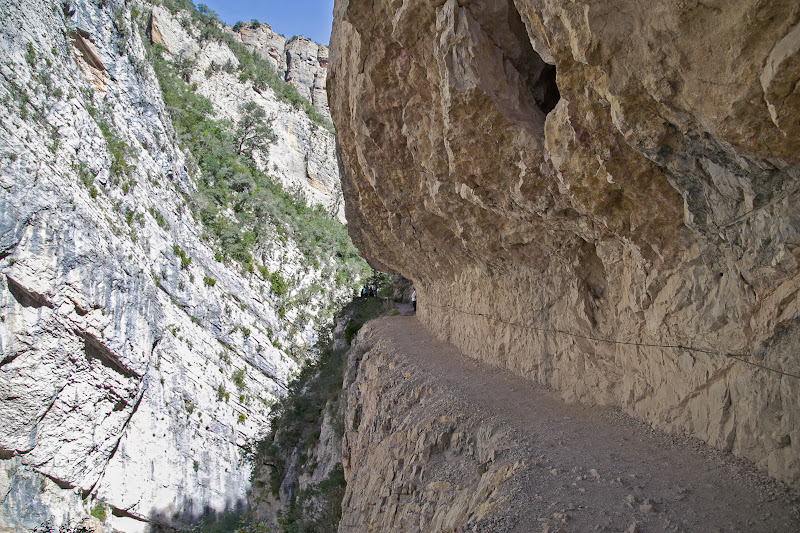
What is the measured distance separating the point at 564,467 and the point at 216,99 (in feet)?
120

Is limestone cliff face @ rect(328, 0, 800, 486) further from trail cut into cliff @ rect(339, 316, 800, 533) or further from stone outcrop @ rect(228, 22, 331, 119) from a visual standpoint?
stone outcrop @ rect(228, 22, 331, 119)

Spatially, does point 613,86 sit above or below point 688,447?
above

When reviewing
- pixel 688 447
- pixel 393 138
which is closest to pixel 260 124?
pixel 393 138

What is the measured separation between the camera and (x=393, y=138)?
20.6 feet

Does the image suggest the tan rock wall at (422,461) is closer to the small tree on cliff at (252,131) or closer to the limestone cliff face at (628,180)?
the limestone cliff face at (628,180)

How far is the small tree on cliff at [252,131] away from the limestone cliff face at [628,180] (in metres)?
28.3

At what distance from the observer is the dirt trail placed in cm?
229

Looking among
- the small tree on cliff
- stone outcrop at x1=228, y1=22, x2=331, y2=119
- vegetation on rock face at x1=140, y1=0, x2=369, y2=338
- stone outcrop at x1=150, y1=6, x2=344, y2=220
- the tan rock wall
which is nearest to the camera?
the tan rock wall

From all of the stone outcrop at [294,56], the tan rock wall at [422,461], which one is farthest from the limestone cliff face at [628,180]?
the stone outcrop at [294,56]

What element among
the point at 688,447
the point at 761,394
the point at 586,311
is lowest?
the point at 688,447

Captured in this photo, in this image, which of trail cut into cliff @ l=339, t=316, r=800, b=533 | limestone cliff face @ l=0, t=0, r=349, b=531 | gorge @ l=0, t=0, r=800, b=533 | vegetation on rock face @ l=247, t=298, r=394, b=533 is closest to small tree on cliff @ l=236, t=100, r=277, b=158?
limestone cliff face @ l=0, t=0, r=349, b=531

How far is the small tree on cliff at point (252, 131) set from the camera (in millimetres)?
32031

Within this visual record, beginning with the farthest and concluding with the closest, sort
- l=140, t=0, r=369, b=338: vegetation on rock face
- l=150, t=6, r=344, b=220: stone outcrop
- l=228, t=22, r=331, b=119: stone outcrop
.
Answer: l=228, t=22, r=331, b=119: stone outcrop
l=150, t=6, r=344, b=220: stone outcrop
l=140, t=0, r=369, b=338: vegetation on rock face

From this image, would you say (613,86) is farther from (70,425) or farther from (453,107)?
(70,425)
